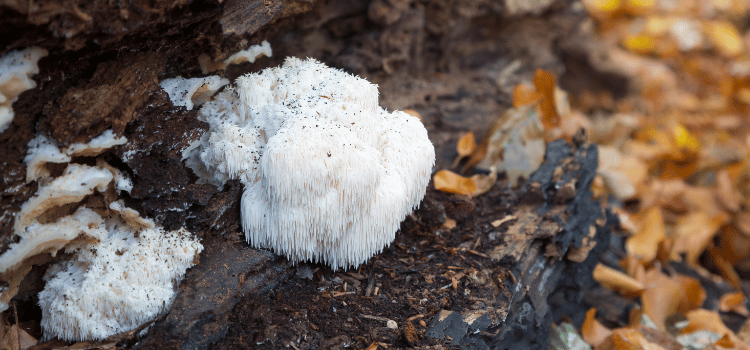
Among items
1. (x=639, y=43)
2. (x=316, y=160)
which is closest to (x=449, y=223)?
(x=316, y=160)


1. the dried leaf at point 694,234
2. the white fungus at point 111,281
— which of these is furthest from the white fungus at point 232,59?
the dried leaf at point 694,234

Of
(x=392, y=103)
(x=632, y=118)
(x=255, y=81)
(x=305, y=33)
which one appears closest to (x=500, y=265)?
(x=392, y=103)

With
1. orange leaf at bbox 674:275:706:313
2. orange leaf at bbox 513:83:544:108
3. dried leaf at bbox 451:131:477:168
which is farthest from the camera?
orange leaf at bbox 513:83:544:108

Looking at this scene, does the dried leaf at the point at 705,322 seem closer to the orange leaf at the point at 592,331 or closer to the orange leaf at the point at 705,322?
the orange leaf at the point at 705,322

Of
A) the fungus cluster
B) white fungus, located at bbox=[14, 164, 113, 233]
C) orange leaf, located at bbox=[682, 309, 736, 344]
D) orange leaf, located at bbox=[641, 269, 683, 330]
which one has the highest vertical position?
white fungus, located at bbox=[14, 164, 113, 233]

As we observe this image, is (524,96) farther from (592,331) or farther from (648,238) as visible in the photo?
(592,331)

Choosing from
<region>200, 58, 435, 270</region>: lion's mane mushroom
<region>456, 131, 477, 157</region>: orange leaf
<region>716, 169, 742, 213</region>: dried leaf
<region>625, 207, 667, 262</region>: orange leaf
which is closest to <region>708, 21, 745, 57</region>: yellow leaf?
<region>716, 169, 742, 213</region>: dried leaf

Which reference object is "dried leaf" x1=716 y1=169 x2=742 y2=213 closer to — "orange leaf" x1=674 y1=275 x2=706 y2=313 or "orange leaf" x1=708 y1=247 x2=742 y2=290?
"orange leaf" x1=708 y1=247 x2=742 y2=290
